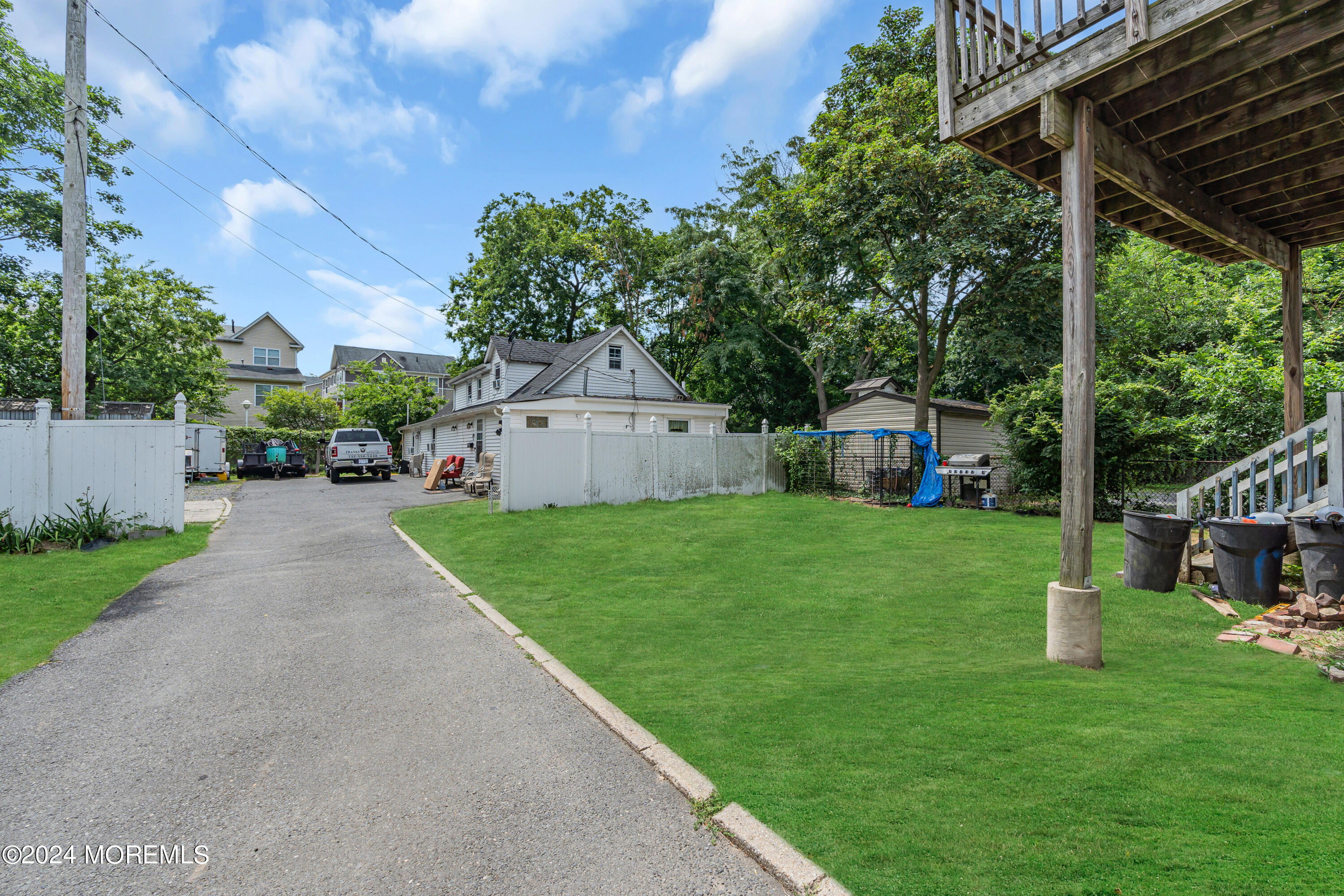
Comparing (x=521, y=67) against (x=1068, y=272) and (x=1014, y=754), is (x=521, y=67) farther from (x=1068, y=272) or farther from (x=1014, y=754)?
(x=1014, y=754)

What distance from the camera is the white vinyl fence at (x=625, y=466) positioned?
14.5 m

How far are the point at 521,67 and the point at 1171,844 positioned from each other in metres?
16.2

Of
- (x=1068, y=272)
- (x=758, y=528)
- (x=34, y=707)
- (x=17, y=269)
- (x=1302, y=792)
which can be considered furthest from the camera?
(x=17, y=269)

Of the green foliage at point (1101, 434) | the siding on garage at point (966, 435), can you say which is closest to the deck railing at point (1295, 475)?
the green foliage at point (1101, 434)

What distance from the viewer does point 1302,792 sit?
255cm

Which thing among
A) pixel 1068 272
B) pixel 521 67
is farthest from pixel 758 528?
pixel 521 67

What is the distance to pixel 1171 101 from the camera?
16.4 feet

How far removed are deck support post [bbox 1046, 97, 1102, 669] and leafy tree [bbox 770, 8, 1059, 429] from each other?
1127 cm

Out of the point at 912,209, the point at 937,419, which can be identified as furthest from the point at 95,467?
the point at 937,419

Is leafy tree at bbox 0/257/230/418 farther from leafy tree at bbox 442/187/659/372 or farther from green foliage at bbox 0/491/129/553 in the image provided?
leafy tree at bbox 442/187/659/372

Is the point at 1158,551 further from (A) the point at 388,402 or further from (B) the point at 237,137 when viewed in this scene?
(A) the point at 388,402

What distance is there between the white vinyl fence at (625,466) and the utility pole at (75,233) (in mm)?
7223

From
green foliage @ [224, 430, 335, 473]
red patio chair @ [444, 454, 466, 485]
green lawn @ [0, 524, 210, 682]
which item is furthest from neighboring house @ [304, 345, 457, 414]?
green lawn @ [0, 524, 210, 682]

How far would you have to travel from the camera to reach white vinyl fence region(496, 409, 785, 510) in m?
14.5
